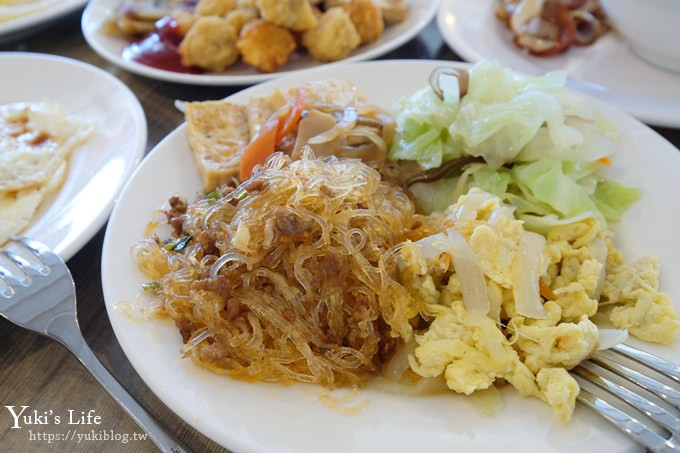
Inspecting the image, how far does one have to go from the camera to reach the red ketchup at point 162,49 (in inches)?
146

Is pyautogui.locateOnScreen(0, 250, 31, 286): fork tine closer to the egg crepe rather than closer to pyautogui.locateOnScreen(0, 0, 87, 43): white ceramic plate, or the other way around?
the egg crepe

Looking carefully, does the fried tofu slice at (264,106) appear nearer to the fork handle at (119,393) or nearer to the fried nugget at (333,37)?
the fried nugget at (333,37)

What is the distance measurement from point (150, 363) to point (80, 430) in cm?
50

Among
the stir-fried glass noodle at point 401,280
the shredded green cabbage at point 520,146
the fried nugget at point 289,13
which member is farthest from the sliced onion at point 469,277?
the fried nugget at point 289,13

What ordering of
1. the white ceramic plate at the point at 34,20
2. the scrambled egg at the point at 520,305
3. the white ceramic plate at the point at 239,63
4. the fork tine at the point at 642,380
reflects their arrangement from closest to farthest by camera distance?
the fork tine at the point at 642,380
the scrambled egg at the point at 520,305
the white ceramic plate at the point at 239,63
the white ceramic plate at the point at 34,20

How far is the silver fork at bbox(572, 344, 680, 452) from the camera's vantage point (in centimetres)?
143

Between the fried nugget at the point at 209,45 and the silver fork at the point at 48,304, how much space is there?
186 cm

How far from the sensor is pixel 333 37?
3656mm

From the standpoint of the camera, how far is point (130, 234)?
2.20m

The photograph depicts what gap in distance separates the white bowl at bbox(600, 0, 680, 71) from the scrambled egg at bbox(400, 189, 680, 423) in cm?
182

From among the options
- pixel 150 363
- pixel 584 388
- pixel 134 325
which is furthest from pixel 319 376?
pixel 584 388

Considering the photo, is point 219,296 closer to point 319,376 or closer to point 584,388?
point 319,376

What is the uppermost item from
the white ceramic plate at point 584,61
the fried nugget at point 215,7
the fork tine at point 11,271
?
the fried nugget at point 215,7

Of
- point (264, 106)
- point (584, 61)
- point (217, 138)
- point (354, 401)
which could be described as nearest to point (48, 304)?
point (217, 138)
